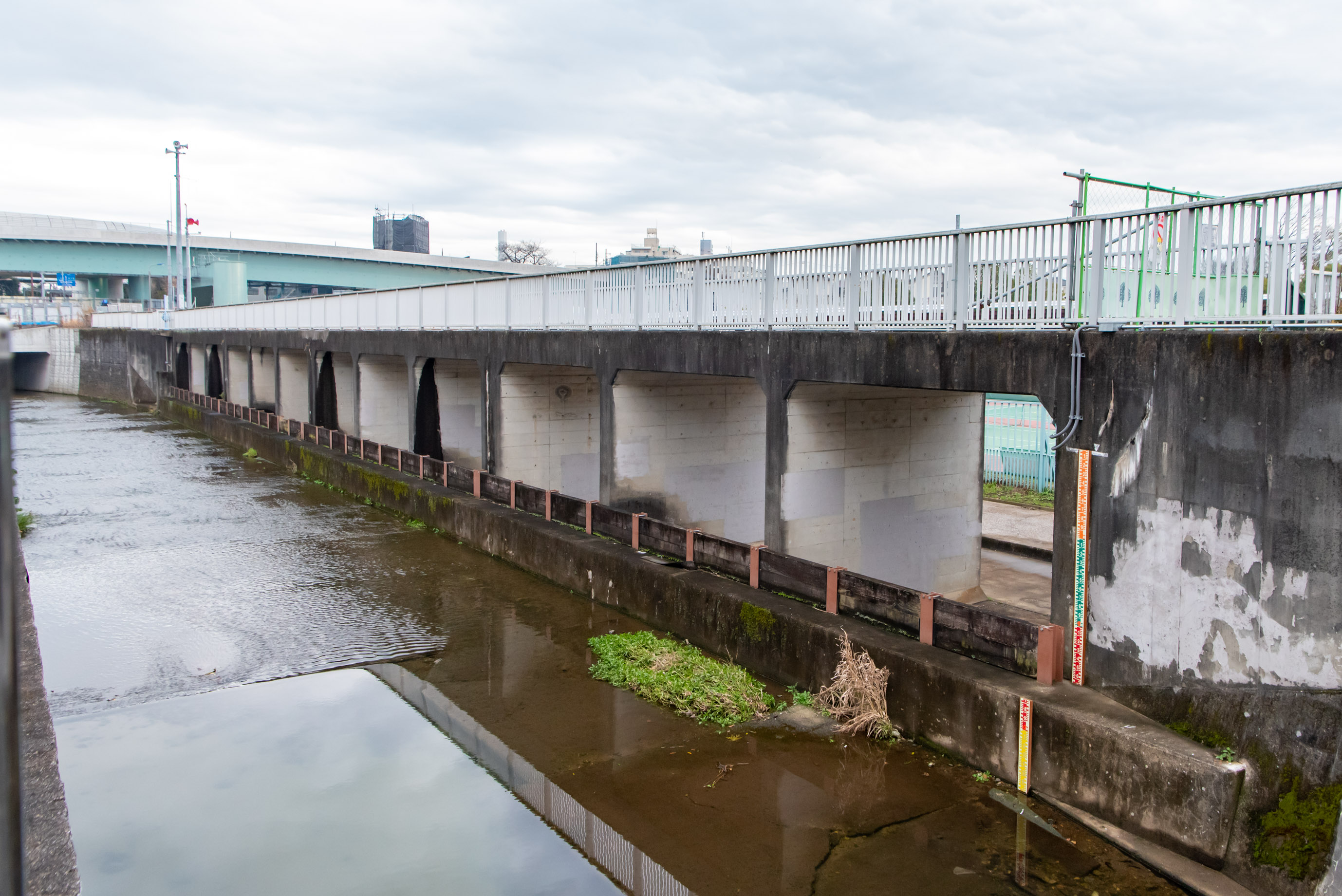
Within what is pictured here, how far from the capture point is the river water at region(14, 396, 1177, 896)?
6.94 m

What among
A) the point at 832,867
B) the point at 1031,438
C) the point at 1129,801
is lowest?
the point at 832,867

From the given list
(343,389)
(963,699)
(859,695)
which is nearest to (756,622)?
(859,695)

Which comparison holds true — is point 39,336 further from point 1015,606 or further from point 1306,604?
point 1306,604

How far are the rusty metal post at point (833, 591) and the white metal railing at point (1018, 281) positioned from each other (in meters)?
2.77

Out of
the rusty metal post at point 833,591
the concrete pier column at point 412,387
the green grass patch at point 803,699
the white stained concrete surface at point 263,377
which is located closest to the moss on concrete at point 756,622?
the rusty metal post at point 833,591

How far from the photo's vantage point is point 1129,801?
7.13 m

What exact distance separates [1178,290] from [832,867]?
520cm

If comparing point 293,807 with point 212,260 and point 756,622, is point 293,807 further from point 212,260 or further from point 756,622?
point 212,260

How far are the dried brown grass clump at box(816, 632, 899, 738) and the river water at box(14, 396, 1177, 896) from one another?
18cm

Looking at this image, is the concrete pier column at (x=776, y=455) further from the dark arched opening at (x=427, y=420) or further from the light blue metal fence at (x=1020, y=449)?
the light blue metal fence at (x=1020, y=449)

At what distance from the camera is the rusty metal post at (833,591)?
1046 cm

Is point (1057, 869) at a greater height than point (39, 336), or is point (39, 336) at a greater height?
point (39, 336)

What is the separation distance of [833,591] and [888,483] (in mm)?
3623

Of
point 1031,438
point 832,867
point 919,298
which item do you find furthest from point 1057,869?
point 1031,438
